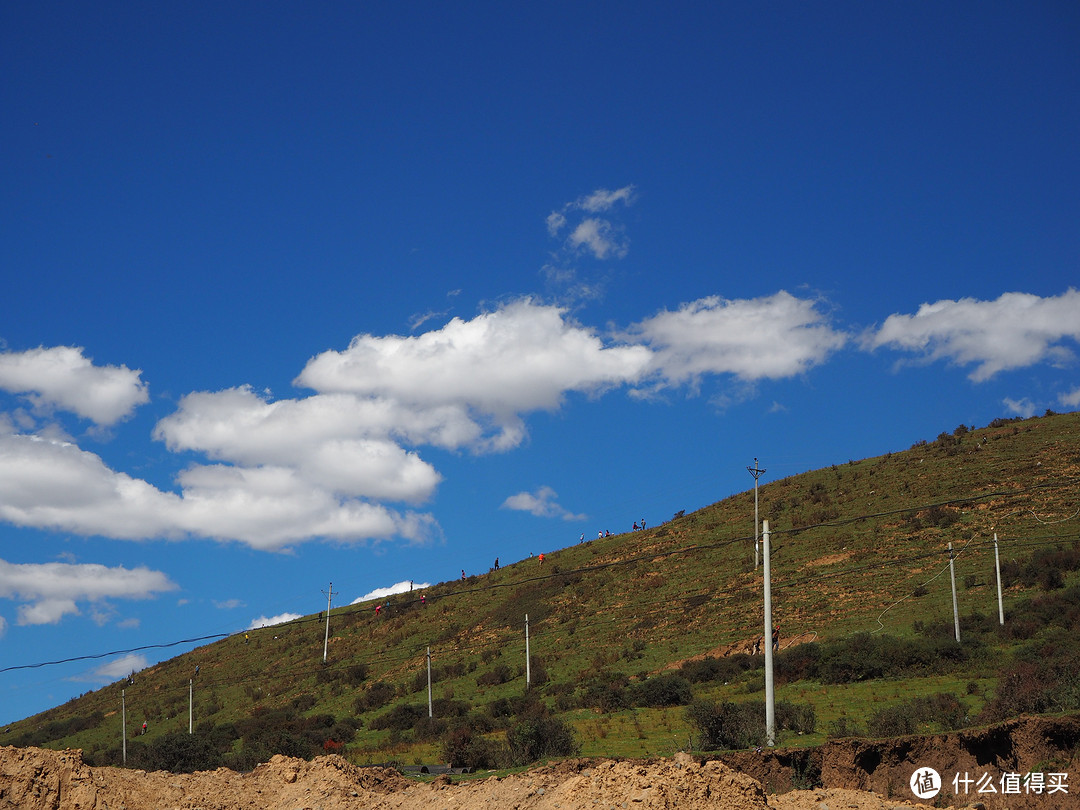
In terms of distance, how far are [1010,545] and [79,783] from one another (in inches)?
1837

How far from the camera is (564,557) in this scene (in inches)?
3214

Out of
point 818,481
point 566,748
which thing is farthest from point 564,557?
point 566,748

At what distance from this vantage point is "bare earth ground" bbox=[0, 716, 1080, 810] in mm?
14266

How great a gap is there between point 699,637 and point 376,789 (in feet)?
107

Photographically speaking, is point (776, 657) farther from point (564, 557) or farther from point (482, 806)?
point (564, 557)

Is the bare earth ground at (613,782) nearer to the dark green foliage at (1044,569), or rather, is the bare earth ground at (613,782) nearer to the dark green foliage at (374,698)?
the dark green foliage at (1044,569)

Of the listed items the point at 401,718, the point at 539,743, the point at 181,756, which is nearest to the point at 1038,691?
the point at 539,743

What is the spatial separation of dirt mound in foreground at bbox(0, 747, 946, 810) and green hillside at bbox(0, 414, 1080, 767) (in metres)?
8.14

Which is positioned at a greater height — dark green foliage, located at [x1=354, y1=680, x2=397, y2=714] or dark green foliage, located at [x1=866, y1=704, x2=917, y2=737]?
dark green foliage, located at [x1=866, y1=704, x2=917, y2=737]

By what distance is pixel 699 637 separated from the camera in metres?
48.5

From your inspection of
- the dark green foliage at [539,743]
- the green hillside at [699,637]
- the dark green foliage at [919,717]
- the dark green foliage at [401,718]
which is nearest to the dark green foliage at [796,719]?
the green hillside at [699,637]

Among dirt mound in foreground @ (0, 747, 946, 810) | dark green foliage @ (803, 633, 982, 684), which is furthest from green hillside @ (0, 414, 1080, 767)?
dirt mound in foreground @ (0, 747, 946, 810)

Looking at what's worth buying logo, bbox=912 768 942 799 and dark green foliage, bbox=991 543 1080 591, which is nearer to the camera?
what's worth buying logo, bbox=912 768 942 799

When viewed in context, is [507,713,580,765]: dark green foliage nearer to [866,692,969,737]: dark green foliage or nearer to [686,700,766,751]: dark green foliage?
[686,700,766,751]: dark green foliage
